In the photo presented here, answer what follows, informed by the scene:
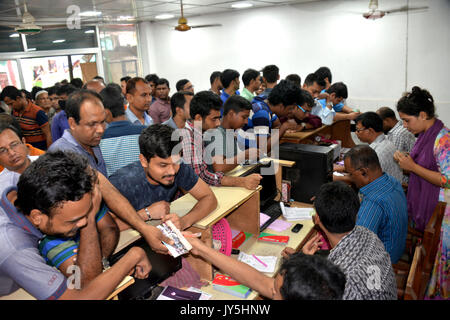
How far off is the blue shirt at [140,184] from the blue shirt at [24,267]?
0.74 metres

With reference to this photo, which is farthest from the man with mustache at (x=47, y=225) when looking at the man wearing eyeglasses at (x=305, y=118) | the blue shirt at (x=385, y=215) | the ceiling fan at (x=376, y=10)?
the ceiling fan at (x=376, y=10)

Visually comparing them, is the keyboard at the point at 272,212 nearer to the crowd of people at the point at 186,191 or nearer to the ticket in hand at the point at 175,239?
the crowd of people at the point at 186,191

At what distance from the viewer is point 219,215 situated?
1.99m

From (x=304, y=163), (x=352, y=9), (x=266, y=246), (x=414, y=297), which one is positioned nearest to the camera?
(x=414, y=297)

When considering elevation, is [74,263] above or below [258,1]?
below

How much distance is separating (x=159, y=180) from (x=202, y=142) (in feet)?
2.52

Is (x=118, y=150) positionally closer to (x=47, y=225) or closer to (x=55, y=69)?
(x=47, y=225)

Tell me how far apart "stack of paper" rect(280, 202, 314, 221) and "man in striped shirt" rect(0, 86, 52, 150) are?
3.25m

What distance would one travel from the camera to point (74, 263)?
56.1 inches

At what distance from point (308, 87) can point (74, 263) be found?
459cm

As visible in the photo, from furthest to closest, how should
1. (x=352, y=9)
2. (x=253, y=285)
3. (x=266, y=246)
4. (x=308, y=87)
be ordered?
1. (x=352, y=9)
2. (x=308, y=87)
3. (x=266, y=246)
4. (x=253, y=285)

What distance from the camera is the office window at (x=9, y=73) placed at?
25.6 feet
